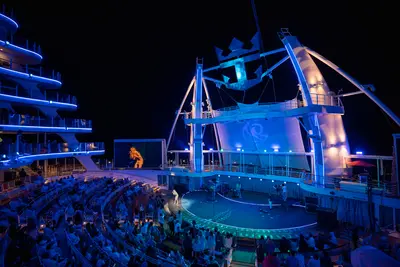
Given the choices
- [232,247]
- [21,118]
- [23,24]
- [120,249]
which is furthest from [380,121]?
[23,24]

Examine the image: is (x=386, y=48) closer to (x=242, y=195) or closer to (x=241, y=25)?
(x=241, y=25)

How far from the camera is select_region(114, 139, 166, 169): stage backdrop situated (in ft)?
92.1

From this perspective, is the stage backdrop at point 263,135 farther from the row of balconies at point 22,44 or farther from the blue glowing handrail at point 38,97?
the row of balconies at point 22,44

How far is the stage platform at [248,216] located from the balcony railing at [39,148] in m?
11.5

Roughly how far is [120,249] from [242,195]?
13.3 m

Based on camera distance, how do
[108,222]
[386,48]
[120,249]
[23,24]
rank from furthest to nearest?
1. [23,24]
2. [386,48]
3. [108,222]
4. [120,249]

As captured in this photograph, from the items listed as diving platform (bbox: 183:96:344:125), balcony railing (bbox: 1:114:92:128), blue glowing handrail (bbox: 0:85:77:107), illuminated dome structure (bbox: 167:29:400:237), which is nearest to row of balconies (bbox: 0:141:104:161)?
balcony railing (bbox: 1:114:92:128)

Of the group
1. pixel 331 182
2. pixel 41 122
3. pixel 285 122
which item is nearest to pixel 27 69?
pixel 41 122

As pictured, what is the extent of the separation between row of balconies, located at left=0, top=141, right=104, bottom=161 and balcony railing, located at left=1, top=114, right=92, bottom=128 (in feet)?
5.53

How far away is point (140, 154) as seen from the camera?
28.2m

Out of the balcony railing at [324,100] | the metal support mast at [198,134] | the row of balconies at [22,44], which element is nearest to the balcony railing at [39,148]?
the row of balconies at [22,44]

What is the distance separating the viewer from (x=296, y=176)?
62.0 ft

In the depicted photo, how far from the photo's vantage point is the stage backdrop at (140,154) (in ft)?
92.1

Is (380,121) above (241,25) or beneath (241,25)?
beneath
